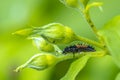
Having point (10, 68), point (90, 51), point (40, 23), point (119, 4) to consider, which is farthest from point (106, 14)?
point (90, 51)

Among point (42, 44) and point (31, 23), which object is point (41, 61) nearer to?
point (42, 44)

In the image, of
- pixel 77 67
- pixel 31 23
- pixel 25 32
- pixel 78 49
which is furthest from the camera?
pixel 31 23

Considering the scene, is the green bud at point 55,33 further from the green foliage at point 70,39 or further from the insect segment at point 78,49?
the insect segment at point 78,49

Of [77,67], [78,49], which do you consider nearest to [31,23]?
[78,49]

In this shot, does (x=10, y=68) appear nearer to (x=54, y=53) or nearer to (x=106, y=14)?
(x=106, y=14)

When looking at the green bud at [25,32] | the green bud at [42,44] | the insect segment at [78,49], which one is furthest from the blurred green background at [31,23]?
the green bud at [25,32]

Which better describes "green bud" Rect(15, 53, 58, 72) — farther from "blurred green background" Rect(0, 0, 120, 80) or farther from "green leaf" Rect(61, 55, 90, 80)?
"blurred green background" Rect(0, 0, 120, 80)
